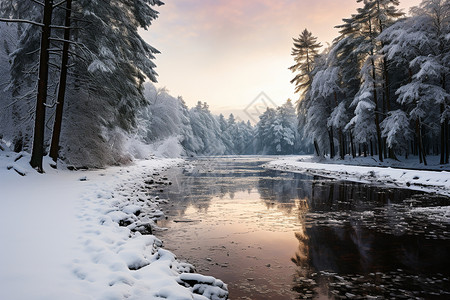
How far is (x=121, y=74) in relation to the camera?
15.8 metres

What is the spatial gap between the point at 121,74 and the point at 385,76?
2284cm

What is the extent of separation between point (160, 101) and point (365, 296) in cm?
4570

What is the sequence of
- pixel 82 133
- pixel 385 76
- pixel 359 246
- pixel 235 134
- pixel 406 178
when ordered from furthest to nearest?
1. pixel 235 134
2. pixel 385 76
3. pixel 406 178
4. pixel 82 133
5. pixel 359 246

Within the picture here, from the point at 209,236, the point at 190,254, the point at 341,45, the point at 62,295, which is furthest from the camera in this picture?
the point at 341,45

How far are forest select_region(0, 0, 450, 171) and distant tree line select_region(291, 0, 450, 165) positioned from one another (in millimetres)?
105

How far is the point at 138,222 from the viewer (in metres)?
6.93

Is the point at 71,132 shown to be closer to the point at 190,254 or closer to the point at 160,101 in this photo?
the point at 190,254

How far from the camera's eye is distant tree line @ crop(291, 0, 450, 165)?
21406mm

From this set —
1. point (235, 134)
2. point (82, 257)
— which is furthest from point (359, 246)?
point (235, 134)

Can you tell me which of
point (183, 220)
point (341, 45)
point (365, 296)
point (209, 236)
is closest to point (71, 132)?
point (183, 220)

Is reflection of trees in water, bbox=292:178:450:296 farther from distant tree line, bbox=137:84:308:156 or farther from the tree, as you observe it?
distant tree line, bbox=137:84:308:156

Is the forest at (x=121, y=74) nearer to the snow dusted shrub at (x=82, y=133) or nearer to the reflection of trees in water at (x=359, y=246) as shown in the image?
the snow dusted shrub at (x=82, y=133)

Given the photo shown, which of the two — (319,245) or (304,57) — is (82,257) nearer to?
(319,245)

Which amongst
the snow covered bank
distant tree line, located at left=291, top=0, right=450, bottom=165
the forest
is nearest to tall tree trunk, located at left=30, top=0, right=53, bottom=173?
the forest
